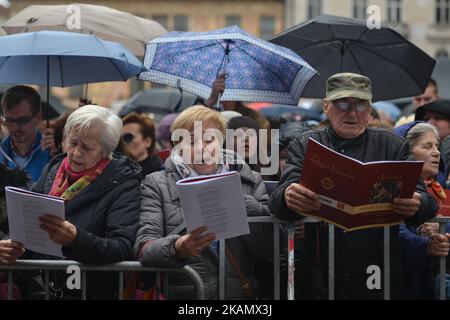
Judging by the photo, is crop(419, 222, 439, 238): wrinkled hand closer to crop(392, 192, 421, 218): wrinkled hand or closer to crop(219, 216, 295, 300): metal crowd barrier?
crop(392, 192, 421, 218): wrinkled hand

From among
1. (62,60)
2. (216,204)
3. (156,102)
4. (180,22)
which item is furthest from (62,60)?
(180,22)

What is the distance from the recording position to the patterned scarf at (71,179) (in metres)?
5.08

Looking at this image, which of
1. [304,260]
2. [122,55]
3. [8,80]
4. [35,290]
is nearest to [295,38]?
[122,55]

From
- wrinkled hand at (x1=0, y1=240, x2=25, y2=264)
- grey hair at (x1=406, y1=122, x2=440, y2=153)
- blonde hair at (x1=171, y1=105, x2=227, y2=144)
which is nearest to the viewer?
wrinkled hand at (x1=0, y1=240, x2=25, y2=264)

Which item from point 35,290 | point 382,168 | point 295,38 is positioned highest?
point 295,38

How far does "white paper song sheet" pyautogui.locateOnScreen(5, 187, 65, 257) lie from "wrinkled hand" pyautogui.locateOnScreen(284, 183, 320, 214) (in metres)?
1.07

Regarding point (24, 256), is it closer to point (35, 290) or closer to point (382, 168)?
point (35, 290)

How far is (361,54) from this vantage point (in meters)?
7.79

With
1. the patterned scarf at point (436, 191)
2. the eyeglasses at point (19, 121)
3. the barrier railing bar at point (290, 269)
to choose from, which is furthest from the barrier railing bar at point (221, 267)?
the eyeglasses at point (19, 121)

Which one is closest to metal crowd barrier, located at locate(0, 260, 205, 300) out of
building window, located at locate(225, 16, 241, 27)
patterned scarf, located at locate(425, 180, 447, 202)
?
patterned scarf, located at locate(425, 180, 447, 202)

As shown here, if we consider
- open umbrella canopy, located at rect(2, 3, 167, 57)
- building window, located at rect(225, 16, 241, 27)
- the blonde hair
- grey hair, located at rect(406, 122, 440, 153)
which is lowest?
grey hair, located at rect(406, 122, 440, 153)

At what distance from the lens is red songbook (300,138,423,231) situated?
179 inches
